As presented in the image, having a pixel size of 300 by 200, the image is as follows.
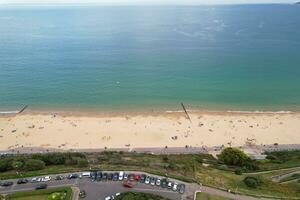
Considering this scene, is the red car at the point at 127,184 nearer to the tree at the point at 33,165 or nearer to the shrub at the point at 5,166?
A: the tree at the point at 33,165

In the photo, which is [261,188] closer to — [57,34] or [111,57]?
[111,57]

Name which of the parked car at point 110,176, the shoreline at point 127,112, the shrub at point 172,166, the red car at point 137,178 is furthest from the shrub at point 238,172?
the shoreline at point 127,112

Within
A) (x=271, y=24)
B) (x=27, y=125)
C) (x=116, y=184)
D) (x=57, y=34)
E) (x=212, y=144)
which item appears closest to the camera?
(x=116, y=184)

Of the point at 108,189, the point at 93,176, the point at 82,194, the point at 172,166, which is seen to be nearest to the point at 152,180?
the point at 172,166

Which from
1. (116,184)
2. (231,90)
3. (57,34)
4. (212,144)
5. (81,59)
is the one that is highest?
(57,34)

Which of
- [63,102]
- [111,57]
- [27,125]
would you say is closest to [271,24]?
[111,57]

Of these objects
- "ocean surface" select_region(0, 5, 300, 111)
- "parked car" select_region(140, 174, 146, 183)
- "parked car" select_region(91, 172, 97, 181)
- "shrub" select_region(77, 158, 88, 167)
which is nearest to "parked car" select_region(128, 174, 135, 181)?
"parked car" select_region(140, 174, 146, 183)

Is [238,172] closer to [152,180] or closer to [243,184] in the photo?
[243,184]
